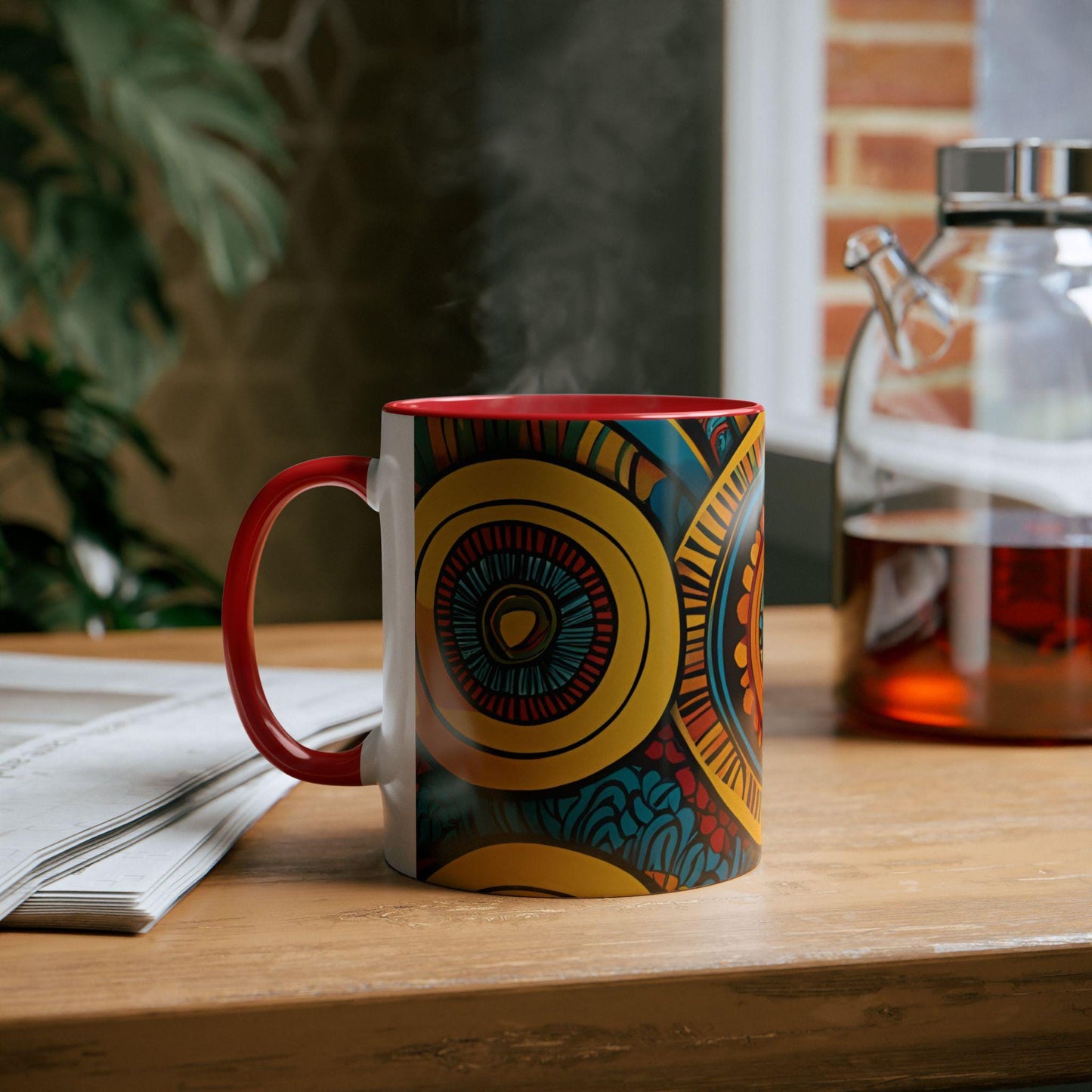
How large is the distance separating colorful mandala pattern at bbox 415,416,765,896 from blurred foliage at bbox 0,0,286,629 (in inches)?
33.1

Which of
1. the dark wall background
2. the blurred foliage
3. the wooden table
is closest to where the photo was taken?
the wooden table

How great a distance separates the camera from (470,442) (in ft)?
1.29

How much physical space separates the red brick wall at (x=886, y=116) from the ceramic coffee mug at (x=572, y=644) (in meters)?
1.15

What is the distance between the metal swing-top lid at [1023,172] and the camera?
1.87ft

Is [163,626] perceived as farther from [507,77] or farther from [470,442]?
[507,77]

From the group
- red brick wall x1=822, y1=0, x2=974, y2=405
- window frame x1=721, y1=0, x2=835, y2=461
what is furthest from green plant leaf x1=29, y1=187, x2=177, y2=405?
red brick wall x1=822, y1=0, x2=974, y2=405

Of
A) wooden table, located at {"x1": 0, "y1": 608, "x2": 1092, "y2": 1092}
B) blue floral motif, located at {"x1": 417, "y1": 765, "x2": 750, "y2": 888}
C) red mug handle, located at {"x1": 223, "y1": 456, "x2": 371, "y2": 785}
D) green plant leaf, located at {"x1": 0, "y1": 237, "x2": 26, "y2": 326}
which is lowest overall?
wooden table, located at {"x1": 0, "y1": 608, "x2": 1092, "y2": 1092}

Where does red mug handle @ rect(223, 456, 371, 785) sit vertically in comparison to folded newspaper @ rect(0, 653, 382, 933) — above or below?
above

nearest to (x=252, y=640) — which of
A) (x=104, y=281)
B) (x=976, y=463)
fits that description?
(x=976, y=463)

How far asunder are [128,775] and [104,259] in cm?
115

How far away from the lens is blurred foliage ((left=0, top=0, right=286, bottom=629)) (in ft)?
4.06

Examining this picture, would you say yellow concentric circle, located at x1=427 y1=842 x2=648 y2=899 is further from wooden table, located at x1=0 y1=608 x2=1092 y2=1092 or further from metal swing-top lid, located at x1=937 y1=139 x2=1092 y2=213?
metal swing-top lid, located at x1=937 y1=139 x2=1092 y2=213

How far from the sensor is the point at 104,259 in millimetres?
1494

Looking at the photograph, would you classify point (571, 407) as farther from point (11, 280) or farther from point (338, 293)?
point (338, 293)
